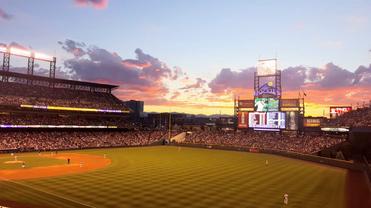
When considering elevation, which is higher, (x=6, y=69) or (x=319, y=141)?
(x=6, y=69)

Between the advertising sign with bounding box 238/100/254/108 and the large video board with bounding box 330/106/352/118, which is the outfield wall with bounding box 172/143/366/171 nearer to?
the advertising sign with bounding box 238/100/254/108

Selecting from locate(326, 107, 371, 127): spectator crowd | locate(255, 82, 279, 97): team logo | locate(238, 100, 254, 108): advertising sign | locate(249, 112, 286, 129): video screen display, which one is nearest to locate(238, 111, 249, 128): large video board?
locate(249, 112, 286, 129): video screen display

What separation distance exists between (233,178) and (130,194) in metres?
13.4

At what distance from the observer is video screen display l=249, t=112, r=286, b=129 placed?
68688 mm

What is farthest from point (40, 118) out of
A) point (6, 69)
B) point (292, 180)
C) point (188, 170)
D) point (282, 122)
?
point (292, 180)

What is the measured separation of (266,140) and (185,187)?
45169 mm

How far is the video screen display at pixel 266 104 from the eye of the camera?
69.9 meters

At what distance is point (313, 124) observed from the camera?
270 feet

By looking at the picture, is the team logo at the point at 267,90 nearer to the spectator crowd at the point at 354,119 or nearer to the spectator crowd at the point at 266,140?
the spectator crowd at the point at 266,140

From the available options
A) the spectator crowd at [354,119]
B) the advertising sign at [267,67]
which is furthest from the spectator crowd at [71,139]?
the spectator crowd at [354,119]

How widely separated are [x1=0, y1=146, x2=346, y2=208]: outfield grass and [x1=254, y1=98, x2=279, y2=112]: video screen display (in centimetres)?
2446

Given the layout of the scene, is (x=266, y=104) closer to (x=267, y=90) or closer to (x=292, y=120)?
(x=267, y=90)

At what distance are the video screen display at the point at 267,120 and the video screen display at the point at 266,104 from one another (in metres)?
0.87

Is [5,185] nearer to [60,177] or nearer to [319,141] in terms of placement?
[60,177]
